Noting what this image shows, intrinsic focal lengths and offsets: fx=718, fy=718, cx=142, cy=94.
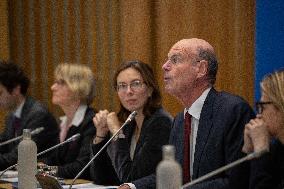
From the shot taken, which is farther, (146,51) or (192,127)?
(146,51)

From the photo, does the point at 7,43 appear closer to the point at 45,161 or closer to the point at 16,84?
the point at 16,84

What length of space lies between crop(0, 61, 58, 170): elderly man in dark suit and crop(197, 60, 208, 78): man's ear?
2016 millimetres

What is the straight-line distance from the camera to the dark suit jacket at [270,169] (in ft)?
10.2

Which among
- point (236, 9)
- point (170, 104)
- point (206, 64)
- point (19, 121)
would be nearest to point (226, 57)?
point (236, 9)

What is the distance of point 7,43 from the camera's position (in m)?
6.90

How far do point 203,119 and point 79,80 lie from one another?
6.44 ft

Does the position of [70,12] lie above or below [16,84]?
above

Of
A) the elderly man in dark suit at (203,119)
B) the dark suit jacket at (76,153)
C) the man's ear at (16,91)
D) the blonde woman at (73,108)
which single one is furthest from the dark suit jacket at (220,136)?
the man's ear at (16,91)

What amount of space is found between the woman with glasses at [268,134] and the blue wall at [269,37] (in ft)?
3.01

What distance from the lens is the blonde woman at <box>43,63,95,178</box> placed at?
485 cm

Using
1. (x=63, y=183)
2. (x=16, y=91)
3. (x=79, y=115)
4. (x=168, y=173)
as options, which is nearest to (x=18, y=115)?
(x=16, y=91)

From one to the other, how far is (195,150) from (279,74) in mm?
685

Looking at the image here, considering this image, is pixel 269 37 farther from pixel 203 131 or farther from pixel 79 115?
pixel 79 115

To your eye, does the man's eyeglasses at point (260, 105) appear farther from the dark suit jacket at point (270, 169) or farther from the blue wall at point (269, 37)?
the blue wall at point (269, 37)
